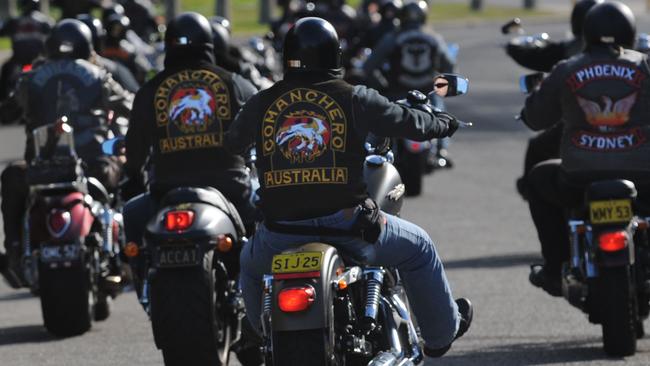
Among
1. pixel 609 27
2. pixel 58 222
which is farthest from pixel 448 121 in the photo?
pixel 58 222

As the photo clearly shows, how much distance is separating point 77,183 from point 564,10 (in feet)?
155

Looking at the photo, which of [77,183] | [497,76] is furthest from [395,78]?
[497,76]

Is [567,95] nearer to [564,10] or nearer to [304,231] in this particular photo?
[304,231]

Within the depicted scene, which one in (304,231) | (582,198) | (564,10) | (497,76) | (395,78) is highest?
(304,231)

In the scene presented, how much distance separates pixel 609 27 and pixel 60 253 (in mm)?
3056

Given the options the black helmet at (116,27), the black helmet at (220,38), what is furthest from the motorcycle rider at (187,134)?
the black helmet at (116,27)

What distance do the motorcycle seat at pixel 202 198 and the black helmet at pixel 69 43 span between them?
106 inches

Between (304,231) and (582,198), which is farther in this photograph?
(582,198)

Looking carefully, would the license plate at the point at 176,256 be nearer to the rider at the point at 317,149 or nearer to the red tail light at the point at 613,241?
the rider at the point at 317,149

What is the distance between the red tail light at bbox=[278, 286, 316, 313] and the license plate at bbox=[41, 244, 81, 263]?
363cm

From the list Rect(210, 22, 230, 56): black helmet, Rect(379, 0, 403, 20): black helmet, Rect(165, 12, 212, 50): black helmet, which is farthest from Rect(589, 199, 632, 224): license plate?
Rect(379, 0, 403, 20): black helmet

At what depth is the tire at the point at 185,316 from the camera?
8602mm

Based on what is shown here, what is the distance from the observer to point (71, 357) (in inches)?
400

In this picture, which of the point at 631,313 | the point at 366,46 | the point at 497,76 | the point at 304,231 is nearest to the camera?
the point at 304,231
